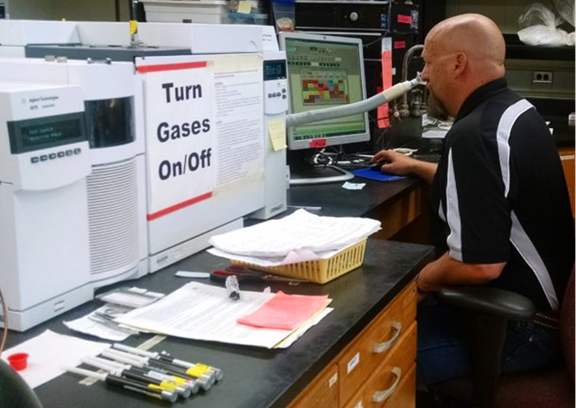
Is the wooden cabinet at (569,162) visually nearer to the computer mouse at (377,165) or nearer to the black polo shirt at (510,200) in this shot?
the computer mouse at (377,165)

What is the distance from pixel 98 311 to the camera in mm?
1265

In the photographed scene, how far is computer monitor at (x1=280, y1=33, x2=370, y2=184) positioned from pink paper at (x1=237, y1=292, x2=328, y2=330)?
110 centimetres

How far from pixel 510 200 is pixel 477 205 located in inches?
3.7

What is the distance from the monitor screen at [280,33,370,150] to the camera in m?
2.38

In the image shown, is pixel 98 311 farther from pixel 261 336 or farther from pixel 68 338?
pixel 261 336

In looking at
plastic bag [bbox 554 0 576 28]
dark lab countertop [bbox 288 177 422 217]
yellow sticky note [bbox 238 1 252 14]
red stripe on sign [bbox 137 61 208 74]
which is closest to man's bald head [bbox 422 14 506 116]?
dark lab countertop [bbox 288 177 422 217]

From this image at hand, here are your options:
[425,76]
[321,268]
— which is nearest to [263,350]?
[321,268]

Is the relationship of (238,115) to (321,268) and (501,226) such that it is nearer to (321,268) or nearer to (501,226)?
(321,268)

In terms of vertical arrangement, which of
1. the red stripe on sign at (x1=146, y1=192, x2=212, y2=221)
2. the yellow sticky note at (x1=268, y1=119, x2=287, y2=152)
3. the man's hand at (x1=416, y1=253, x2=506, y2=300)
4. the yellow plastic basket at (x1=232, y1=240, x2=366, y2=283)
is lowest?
the man's hand at (x1=416, y1=253, x2=506, y2=300)

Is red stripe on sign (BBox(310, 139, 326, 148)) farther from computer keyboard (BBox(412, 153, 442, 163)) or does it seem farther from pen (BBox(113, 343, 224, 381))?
pen (BBox(113, 343, 224, 381))

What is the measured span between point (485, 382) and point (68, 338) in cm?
92

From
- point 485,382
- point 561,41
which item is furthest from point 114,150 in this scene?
point 561,41

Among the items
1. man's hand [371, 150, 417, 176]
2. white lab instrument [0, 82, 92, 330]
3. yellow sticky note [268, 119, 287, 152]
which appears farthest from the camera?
man's hand [371, 150, 417, 176]

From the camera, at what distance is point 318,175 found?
2.49 metres
